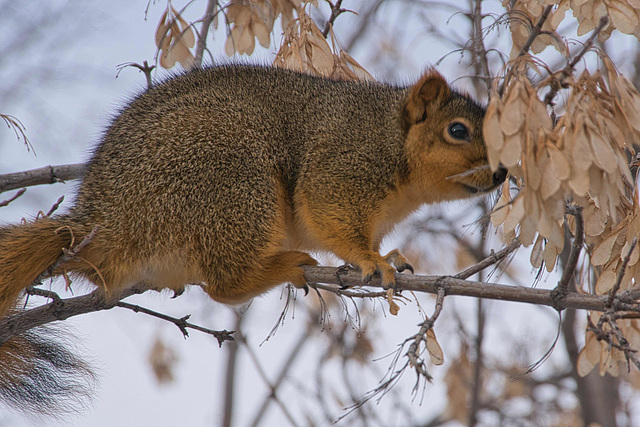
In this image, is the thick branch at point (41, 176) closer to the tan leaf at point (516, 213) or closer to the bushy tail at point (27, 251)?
the bushy tail at point (27, 251)

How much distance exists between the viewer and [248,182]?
129 inches

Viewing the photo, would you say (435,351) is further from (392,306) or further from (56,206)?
(56,206)

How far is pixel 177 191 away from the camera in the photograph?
126 inches

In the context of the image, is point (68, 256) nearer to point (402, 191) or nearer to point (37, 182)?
point (37, 182)

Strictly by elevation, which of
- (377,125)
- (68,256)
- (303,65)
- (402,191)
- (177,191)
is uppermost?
(303,65)

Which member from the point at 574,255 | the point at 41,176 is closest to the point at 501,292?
the point at 574,255

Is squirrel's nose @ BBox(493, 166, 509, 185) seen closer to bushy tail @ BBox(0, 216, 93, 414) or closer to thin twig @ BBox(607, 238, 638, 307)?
thin twig @ BBox(607, 238, 638, 307)

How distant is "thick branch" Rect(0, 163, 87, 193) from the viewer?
3.46m

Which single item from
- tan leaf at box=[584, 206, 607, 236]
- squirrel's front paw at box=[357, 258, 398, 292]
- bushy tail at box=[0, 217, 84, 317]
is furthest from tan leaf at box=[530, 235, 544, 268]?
bushy tail at box=[0, 217, 84, 317]

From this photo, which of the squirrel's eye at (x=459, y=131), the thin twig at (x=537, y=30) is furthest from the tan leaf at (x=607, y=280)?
the squirrel's eye at (x=459, y=131)

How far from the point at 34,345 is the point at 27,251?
0.63m

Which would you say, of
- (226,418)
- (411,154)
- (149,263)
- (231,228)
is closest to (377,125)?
(411,154)

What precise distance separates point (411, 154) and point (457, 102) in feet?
1.29

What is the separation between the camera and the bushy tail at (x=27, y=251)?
2969 millimetres
